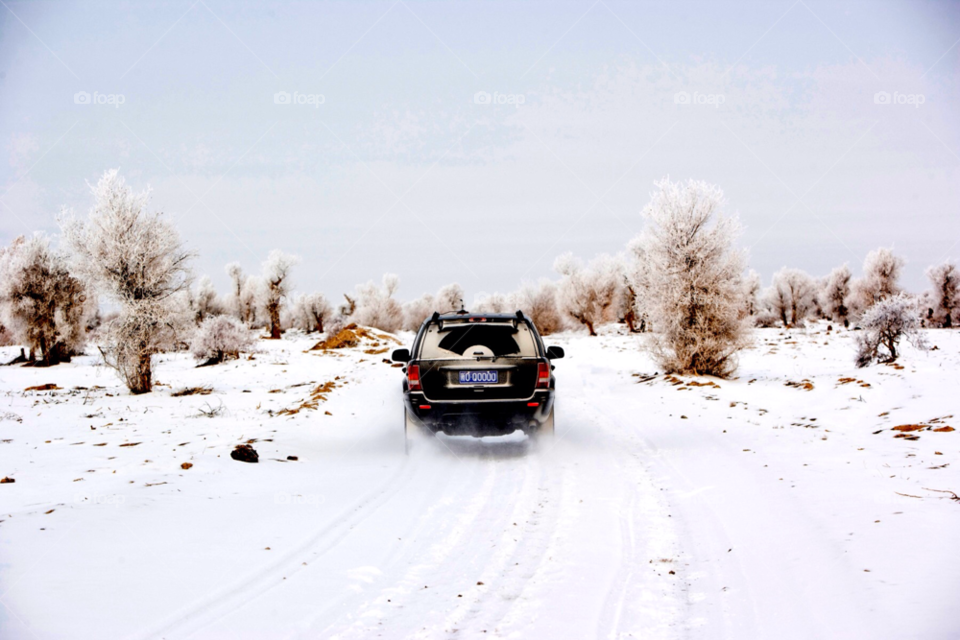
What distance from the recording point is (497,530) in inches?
206

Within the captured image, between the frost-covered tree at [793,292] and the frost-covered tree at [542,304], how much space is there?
2939 centimetres

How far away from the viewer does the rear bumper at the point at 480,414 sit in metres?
7.77

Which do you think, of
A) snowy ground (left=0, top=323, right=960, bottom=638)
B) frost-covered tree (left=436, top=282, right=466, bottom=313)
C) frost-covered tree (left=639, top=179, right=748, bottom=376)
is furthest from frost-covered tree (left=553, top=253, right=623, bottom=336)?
snowy ground (left=0, top=323, right=960, bottom=638)

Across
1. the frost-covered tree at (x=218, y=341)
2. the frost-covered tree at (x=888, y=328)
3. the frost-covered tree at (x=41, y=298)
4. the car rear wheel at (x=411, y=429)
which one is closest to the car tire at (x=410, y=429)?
the car rear wheel at (x=411, y=429)

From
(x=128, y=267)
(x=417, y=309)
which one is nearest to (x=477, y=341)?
(x=128, y=267)

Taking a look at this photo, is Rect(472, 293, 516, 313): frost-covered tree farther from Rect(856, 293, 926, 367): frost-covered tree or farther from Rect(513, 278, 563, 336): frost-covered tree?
Rect(856, 293, 926, 367): frost-covered tree

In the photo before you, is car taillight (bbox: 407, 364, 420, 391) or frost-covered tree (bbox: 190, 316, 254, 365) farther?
frost-covered tree (bbox: 190, 316, 254, 365)

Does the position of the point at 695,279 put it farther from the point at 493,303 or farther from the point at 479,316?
the point at 493,303

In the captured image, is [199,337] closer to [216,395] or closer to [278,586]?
[216,395]

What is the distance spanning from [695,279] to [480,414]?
11.8 metres

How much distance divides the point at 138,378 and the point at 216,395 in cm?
286

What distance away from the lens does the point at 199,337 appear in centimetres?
2853

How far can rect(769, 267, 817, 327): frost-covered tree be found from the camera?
71750 mm

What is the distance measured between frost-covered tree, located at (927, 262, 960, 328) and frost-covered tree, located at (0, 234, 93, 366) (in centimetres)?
6454
